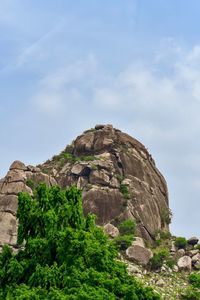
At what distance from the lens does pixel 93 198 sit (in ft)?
285

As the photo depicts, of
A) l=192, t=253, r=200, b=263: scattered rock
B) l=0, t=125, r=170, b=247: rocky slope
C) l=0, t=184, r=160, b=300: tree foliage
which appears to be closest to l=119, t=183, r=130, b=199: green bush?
l=0, t=125, r=170, b=247: rocky slope

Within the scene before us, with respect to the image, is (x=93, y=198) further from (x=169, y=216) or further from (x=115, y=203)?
(x=169, y=216)

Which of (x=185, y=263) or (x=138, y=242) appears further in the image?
(x=138, y=242)

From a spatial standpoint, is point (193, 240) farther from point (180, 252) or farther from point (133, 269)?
point (133, 269)

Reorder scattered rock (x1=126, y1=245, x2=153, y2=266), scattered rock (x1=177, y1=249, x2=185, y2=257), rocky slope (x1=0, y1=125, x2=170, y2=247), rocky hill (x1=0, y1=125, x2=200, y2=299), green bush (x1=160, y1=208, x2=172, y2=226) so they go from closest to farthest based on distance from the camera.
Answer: rocky hill (x1=0, y1=125, x2=200, y2=299), scattered rock (x1=126, y1=245, x2=153, y2=266), scattered rock (x1=177, y1=249, x2=185, y2=257), rocky slope (x1=0, y1=125, x2=170, y2=247), green bush (x1=160, y1=208, x2=172, y2=226)

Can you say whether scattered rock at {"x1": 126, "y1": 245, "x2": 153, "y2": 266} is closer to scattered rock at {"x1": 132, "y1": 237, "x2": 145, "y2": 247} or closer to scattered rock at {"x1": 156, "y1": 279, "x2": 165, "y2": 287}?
scattered rock at {"x1": 132, "y1": 237, "x2": 145, "y2": 247}

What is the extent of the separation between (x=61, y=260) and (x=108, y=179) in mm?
52853

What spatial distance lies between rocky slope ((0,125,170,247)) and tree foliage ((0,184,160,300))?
37.3 meters

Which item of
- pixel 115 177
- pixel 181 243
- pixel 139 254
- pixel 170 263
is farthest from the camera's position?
pixel 115 177

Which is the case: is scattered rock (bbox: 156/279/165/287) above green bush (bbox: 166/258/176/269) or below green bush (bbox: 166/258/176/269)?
below

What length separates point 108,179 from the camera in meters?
90.7

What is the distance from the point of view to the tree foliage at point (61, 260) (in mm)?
35188

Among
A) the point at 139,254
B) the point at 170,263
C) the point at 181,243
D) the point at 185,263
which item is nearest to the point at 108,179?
the point at 181,243

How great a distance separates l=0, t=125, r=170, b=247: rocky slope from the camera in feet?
281
